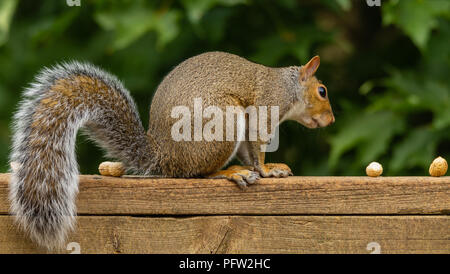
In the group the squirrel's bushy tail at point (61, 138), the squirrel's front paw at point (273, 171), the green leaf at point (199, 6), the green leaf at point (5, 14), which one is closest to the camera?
the squirrel's bushy tail at point (61, 138)

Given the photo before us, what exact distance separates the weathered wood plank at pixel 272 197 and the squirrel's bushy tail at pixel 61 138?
0.09 metres

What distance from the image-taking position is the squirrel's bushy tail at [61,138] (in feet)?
4.98

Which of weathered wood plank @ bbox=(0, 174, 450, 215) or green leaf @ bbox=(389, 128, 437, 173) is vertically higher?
green leaf @ bbox=(389, 128, 437, 173)

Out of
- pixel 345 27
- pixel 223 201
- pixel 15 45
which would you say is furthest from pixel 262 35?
pixel 223 201

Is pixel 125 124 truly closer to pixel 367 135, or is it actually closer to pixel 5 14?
pixel 5 14

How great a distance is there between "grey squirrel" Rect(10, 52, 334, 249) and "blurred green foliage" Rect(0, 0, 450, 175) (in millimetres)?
549

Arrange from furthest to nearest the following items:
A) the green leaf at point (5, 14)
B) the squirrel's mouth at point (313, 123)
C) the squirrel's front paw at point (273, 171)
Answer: the green leaf at point (5, 14), the squirrel's mouth at point (313, 123), the squirrel's front paw at point (273, 171)

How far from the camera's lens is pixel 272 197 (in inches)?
64.0

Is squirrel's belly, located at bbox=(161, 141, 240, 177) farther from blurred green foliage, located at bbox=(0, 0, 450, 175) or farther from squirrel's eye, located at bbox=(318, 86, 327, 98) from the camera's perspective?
blurred green foliage, located at bbox=(0, 0, 450, 175)

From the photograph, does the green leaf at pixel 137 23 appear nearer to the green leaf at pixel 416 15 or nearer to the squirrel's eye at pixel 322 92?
the squirrel's eye at pixel 322 92

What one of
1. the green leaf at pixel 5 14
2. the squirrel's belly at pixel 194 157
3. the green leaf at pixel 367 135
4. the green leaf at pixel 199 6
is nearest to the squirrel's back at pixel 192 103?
the squirrel's belly at pixel 194 157

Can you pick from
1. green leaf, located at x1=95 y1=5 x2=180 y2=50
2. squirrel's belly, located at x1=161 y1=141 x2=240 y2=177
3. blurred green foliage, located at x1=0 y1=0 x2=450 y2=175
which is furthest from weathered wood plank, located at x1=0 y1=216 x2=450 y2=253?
green leaf, located at x1=95 y1=5 x2=180 y2=50

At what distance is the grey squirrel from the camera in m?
1.53

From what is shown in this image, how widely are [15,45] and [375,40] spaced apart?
72.4 inches
